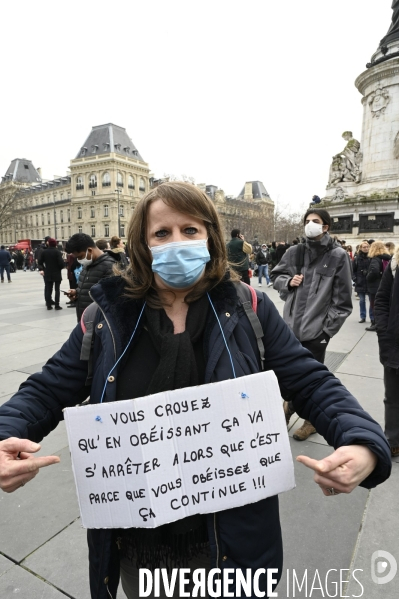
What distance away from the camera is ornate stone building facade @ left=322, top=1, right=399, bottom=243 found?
1898cm

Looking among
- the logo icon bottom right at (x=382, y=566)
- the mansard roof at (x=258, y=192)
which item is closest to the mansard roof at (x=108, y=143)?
the mansard roof at (x=258, y=192)

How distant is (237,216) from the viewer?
55469 millimetres

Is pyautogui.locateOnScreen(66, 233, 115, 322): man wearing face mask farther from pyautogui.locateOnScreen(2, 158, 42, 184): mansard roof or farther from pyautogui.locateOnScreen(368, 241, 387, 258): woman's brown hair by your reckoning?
pyautogui.locateOnScreen(2, 158, 42, 184): mansard roof

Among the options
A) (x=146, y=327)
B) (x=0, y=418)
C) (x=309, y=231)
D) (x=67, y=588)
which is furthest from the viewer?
(x=309, y=231)

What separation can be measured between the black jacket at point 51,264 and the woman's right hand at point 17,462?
1017 centimetres

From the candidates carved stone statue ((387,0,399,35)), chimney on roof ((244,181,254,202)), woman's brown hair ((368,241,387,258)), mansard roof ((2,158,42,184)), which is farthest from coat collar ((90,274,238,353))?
mansard roof ((2,158,42,184))

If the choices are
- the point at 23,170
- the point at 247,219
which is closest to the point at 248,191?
the point at 247,219

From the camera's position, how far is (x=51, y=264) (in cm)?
1062

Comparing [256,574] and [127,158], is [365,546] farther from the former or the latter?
[127,158]

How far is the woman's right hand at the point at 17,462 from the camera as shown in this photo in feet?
3.65

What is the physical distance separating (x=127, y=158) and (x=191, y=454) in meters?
79.5

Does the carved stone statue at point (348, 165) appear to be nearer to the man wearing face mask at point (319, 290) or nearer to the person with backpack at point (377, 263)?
the person with backpack at point (377, 263)

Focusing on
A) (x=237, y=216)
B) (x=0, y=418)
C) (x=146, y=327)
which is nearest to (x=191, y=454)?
(x=146, y=327)

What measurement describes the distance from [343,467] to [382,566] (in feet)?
5.09
